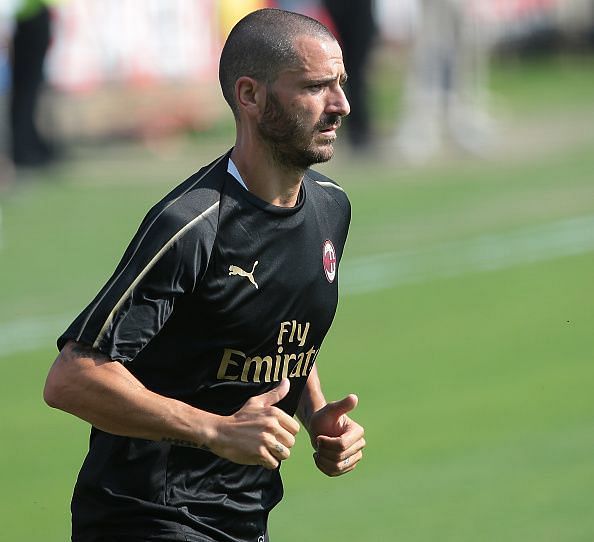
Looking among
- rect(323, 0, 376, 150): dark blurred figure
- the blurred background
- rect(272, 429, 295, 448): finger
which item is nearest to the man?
rect(272, 429, 295, 448): finger

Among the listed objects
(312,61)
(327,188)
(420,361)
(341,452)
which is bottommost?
(420,361)

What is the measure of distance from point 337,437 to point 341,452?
0.06 meters

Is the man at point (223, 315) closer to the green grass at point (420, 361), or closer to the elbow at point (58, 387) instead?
the elbow at point (58, 387)

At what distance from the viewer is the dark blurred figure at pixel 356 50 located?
1850cm

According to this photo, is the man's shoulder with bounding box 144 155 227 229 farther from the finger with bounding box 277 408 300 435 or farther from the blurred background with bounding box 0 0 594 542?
the blurred background with bounding box 0 0 594 542

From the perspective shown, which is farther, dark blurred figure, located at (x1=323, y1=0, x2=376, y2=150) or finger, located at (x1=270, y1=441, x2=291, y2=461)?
dark blurred figure, located at (x1=323, y1=0, x2=376, y2=150)

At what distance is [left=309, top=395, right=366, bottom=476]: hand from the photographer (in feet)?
14.5

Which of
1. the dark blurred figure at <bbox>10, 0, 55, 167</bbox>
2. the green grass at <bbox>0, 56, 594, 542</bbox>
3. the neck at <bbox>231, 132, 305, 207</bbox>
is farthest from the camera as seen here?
the dark blurred figure at <bbox>10, 0, 55, 167</bbox>

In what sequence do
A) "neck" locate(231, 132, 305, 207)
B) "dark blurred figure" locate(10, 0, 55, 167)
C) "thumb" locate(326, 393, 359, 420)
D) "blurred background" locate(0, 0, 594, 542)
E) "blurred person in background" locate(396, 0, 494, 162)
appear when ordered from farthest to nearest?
1. "blurred person in background" locate(396, 0, 494, 162)
2. "dark blurred figure" locate(10, 0, 55, 167)
3. "blurred background" locate(0, 0, 594, 542)
4. "thumb" locate(326, 393, 359, 420)
5. "neck" locate(231, 132, 305, 207)

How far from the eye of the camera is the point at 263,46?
4230 mm

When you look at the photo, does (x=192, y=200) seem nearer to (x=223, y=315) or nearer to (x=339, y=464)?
(x=223, y=315)

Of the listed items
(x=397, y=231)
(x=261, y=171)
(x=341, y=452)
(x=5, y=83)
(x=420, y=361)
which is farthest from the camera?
(x=5, y=83)

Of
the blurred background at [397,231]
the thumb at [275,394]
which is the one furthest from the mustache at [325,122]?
the blurred background at [397,231]

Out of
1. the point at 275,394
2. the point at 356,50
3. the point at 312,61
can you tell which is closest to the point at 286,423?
the point at 275,394
